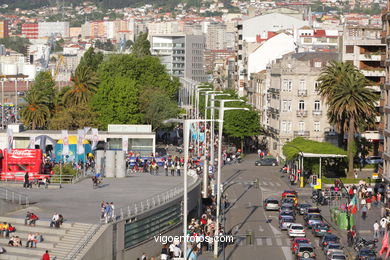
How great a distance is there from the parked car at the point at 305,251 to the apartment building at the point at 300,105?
59122 millimetres

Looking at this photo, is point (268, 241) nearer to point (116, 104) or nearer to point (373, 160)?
point (373, 160)

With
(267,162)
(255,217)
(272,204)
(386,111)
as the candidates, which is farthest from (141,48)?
(255,217)

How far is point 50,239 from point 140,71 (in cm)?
9606

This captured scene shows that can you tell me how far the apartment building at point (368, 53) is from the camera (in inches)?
4338

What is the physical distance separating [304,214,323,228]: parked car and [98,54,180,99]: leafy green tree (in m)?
77.2

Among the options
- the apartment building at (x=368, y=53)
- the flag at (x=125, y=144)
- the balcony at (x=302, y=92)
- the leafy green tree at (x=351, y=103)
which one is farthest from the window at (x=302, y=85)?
the flag at (x=125, y=144)

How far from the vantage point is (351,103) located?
9294cm

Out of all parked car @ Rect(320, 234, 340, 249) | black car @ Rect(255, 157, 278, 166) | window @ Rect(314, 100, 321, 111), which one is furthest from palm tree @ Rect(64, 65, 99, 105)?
parked car @ Rect(320, 234, 340, 249)

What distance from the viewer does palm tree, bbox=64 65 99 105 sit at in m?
131

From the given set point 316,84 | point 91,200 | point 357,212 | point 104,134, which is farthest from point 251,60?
point 91,200

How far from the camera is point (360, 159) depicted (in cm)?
10438

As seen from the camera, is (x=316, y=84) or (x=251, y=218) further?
(x=316, y=84)

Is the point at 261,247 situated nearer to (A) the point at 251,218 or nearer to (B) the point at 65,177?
(A) the point at 251,218

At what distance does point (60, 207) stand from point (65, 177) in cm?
1368
